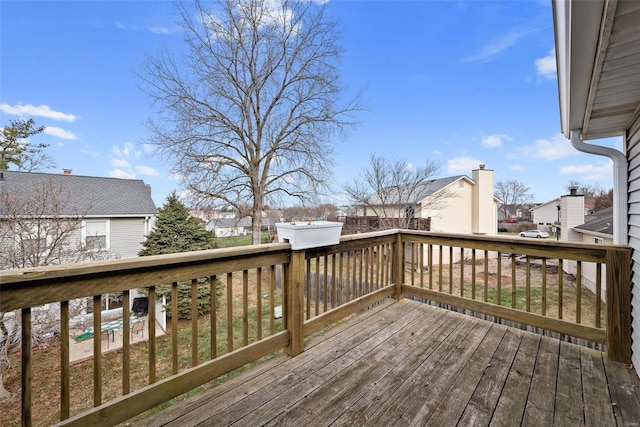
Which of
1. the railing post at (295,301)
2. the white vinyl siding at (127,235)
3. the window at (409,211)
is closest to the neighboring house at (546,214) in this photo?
the window at (409,211)

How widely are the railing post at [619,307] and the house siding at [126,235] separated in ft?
33.9

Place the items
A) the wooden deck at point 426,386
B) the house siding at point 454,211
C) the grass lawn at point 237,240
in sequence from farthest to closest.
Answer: the house siding at point 454,211 → the grass lawn at point 237,240 → the wooden deck at point 426,386

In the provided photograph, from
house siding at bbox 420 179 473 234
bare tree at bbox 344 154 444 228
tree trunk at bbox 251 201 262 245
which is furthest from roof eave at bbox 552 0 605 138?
house siding at bbox 420 179 473 234

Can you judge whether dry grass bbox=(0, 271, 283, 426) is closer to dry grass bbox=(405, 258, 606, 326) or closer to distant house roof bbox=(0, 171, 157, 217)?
distant house roof bbox=(0, 171, 157, 217)

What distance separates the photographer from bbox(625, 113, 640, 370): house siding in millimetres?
1915

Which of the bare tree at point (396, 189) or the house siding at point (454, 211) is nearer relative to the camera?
the bare tree at point (396, 189)

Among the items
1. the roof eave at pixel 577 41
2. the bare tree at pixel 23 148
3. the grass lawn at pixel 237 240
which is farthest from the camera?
the grass lawn at pixel 237 240

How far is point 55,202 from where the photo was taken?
529cm

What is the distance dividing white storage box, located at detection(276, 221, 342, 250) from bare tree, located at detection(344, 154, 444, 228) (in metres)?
12.2

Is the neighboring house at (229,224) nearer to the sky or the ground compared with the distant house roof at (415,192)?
nearer to the ground

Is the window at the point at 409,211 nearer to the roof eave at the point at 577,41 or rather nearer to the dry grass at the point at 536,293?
the dry grass at the point at 536,293

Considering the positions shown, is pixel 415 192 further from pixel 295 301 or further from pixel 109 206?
Result: pixel 295 301

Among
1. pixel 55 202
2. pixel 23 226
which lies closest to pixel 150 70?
pixel 55 202

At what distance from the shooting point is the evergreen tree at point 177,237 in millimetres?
7754
